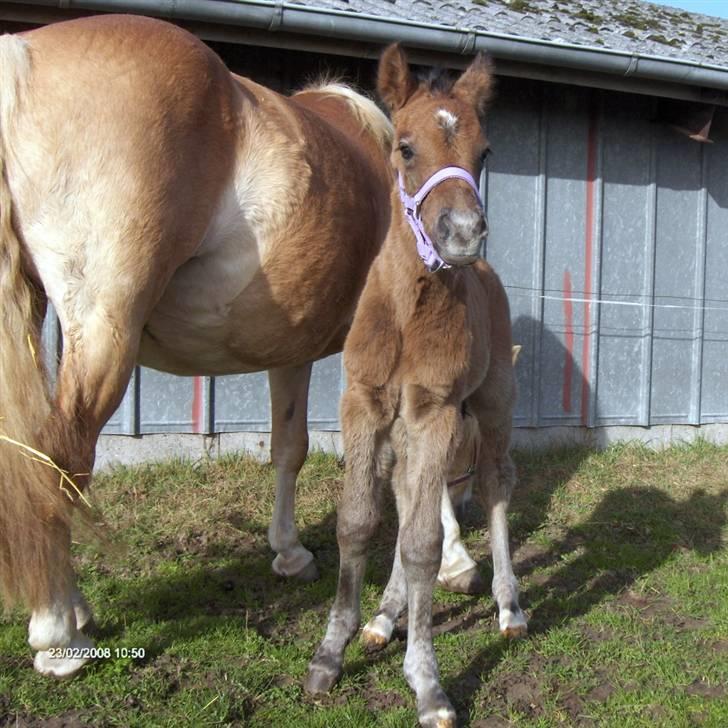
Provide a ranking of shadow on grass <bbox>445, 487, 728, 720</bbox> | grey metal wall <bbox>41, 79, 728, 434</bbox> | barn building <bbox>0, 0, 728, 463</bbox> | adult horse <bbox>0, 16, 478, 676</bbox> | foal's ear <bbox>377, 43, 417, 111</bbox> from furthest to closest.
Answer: grey metal wall <bbox>41, 79, 728, 434</bbox> → barn building <bbox>0, 0, 728, 463</bbox> → shadow on grass <bbox>445, 487, 728, 720</bbox> → foal's ear <bbox>377, 43, 417, 111</bbox> → adult horse <bbox>0, 16, 478, 676</bbox>

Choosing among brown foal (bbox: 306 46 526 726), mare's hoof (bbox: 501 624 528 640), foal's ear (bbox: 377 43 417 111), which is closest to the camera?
brown foal (bbox: 306 46 526 726)

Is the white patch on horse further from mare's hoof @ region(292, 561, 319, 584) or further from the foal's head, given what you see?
mare's hoof @ region(292, 561, 319, 584)

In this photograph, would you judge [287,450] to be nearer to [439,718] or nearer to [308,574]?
[308,574]

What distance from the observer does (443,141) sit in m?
2.69

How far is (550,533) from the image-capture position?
488 cm

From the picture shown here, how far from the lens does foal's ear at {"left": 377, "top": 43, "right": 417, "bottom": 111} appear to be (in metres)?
2.92

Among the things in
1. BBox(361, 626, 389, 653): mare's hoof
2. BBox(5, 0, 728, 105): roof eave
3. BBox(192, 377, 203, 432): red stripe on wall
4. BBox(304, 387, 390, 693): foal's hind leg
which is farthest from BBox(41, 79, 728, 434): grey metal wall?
BBox(304, 387, 390, 693): foal's hind leg

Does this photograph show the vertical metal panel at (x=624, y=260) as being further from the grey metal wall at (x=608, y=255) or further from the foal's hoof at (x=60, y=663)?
the foal's hoof at (x=60, y=663)

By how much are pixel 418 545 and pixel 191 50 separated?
75.5 inches

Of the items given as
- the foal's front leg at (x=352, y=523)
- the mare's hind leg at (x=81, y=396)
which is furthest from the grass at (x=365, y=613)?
the mare's hind leg at (x=81, y=396)

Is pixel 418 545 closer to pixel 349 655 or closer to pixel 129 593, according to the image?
pixel 349 655

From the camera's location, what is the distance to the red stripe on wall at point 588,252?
6.96 m

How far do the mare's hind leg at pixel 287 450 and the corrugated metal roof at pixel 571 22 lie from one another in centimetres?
265

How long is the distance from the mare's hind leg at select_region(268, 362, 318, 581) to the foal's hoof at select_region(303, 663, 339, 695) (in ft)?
3.90
